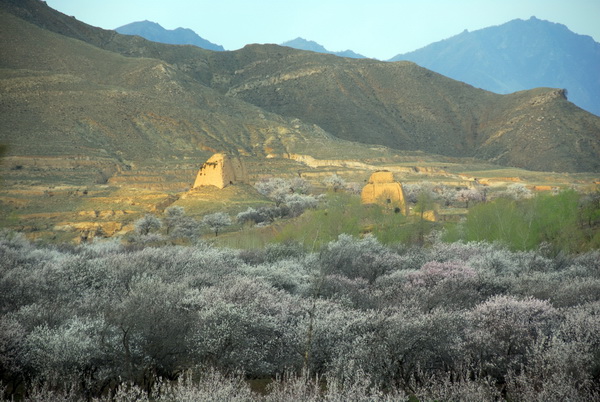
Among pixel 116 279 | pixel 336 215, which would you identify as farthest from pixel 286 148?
pixel 116 279

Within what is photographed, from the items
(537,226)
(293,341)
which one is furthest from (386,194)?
(293,341)

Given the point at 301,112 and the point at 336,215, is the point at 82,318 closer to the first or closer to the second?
the point at 336,215

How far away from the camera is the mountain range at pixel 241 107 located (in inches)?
3211

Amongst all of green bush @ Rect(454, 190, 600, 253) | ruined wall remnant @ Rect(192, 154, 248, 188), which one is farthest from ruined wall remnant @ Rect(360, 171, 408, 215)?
ruined wall remnant @ Rect(192, 154, 248, 188)

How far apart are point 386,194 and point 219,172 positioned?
53.3 feet

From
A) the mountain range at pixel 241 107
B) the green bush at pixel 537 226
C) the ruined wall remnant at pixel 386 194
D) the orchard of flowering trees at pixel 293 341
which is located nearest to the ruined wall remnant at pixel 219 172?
the ruined wall remnant at pixel 386 194

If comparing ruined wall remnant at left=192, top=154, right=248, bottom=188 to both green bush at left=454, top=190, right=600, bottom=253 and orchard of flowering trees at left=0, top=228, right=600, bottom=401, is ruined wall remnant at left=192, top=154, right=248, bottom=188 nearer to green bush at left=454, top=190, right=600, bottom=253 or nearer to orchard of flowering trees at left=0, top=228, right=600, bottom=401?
green bush at left=454, top=190, right=600, bottom=253

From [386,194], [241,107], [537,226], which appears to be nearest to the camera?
[537,226]

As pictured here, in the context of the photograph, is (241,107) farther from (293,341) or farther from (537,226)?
(293,341)

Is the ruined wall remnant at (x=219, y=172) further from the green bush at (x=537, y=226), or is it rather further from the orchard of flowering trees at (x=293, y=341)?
the orchard of flowering trees at (x=293, y=341)

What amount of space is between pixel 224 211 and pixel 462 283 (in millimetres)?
29872

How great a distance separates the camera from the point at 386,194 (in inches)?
1704

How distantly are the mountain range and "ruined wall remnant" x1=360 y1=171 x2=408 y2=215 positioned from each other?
3740cm

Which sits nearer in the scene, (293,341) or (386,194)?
(293,341)
